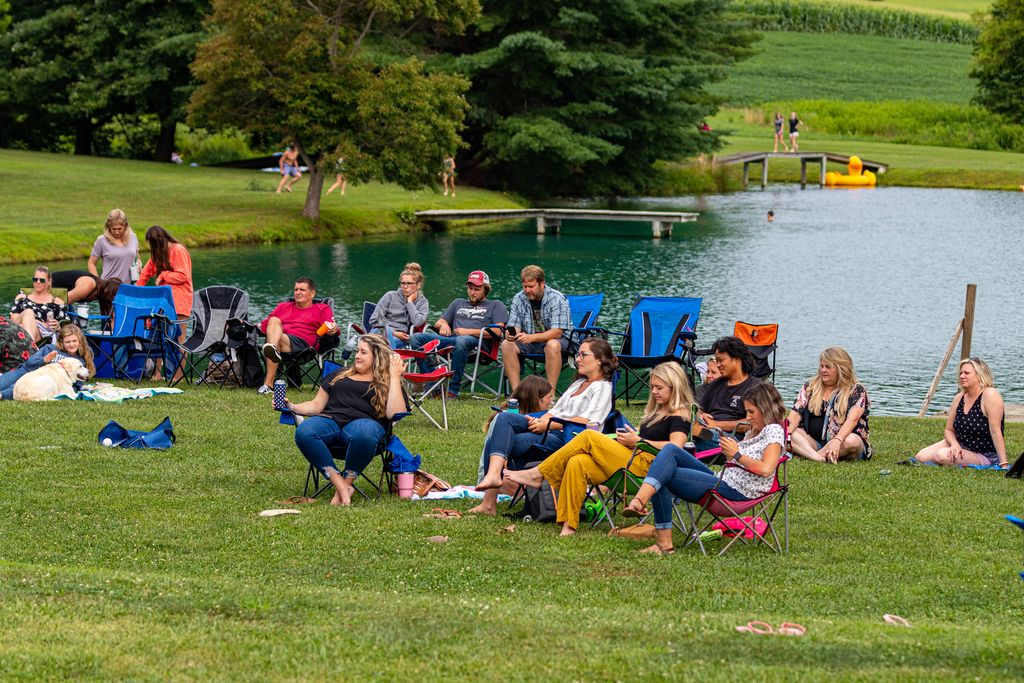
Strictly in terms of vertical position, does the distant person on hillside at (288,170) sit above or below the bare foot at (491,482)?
above

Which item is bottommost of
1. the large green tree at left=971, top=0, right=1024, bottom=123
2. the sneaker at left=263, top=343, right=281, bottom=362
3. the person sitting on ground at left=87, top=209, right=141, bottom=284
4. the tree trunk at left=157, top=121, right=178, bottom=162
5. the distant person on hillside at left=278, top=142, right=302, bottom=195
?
the sneaker at left=263, top=343, right=281, bottom=362

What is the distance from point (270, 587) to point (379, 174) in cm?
2469

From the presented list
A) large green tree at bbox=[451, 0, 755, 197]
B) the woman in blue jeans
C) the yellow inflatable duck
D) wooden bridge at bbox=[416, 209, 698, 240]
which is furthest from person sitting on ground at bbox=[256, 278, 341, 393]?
the yellow inflatable duck

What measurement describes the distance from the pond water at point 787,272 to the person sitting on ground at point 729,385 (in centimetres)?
504

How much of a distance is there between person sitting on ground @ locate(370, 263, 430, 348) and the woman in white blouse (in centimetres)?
512

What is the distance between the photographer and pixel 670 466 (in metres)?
7.18

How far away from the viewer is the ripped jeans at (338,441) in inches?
322

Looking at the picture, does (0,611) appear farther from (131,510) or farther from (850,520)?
(850,520)

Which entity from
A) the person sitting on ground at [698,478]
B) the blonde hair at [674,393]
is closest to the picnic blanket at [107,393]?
the blonde hair at [674,393]

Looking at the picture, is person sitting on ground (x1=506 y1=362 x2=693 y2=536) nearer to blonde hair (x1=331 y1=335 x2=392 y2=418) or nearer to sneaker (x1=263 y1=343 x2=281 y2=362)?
blonde hair (x1=331 y1=335 x2=392 y2=418)

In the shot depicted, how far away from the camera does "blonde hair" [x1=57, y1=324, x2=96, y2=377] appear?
1232 centimetres

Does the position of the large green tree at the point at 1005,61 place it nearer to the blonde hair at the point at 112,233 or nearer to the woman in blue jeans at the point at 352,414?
the blonde hair at the point at 112,233

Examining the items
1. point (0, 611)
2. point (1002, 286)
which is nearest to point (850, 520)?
point (0, 611)

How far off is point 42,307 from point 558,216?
21.5 m
